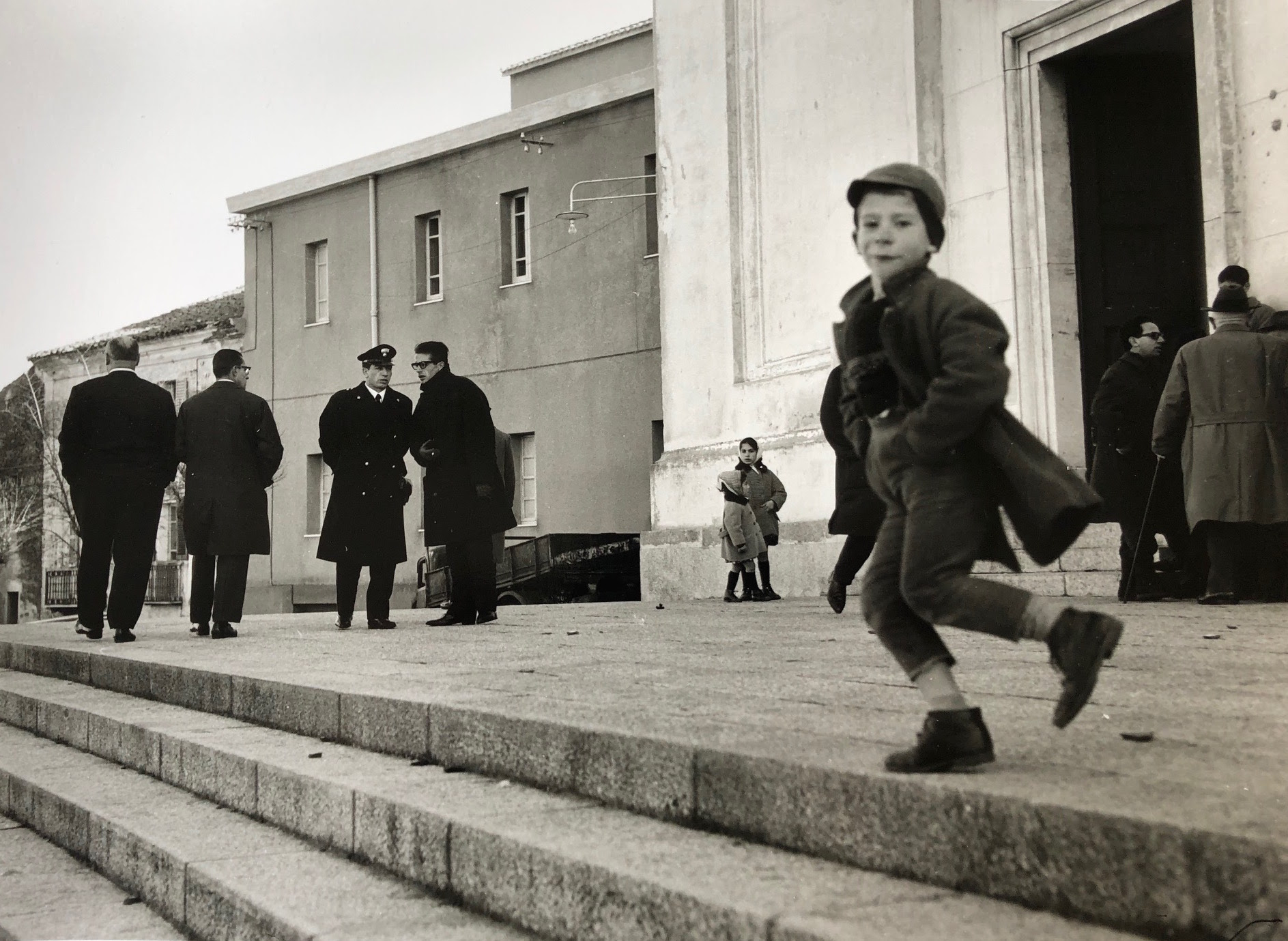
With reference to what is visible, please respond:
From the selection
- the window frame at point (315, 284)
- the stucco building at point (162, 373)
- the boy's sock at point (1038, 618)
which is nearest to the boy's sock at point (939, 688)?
the boy's sock at point (1038, 618)

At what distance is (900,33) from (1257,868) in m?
11.7

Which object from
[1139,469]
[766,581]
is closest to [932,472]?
[1139,469]

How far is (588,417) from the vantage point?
26.0 metres

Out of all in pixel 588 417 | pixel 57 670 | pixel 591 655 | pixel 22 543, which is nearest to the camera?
pixel 591 655

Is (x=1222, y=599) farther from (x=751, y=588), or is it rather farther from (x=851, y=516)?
(x=751, y=588)

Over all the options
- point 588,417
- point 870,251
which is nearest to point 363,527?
point 870,251

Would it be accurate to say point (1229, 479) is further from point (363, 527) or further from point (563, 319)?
point (563, 319)

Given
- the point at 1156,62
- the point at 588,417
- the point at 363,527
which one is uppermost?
the point at 1156,62

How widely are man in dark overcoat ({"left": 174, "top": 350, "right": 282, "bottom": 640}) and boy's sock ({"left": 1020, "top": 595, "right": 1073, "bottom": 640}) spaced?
299 inches

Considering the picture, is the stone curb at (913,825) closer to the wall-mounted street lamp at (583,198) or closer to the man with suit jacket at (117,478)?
the man with suit jacket at (117,478)

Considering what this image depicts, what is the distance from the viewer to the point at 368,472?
1014cm

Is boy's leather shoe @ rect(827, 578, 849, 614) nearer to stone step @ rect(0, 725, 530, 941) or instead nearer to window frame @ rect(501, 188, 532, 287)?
stone step @ rect(0, 725, 530, 941)

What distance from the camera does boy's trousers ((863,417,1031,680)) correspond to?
302cm

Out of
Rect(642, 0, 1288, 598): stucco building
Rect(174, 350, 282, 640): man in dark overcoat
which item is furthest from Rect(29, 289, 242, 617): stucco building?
Rect(174, 350, 282, 640): man in dark overcoat
